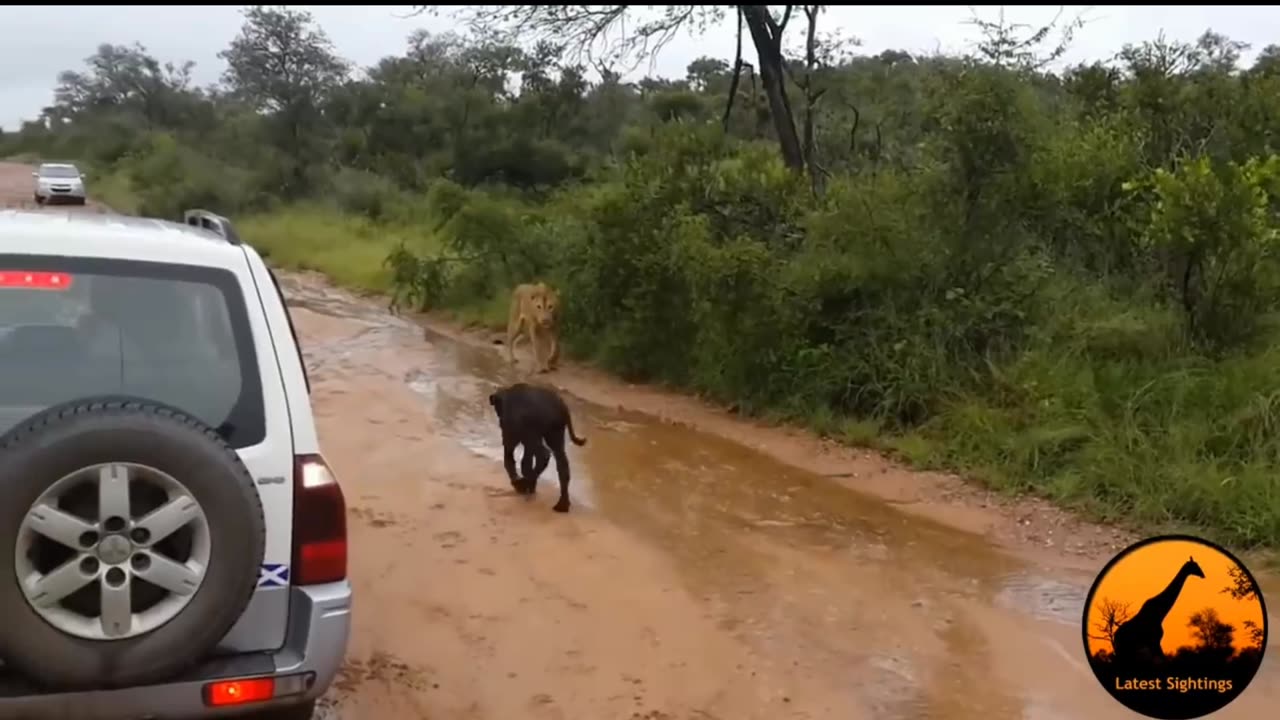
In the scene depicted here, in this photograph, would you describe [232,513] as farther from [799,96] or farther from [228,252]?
[799,96]

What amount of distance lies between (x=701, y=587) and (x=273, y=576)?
3.04 meters

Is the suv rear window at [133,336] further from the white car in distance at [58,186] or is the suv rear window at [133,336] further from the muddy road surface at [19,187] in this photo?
the white car in distance at [58,186]

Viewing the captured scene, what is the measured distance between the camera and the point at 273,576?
3.39 meters

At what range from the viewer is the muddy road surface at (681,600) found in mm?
4812

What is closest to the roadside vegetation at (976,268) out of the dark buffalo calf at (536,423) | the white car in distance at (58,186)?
the dark buffalo calf at (536,423)

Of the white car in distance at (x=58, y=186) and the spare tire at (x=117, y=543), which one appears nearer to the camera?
the spare tire at (x=117, y=543)

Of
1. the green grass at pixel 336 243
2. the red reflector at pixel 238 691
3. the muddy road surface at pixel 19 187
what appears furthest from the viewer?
the muddy road surface at pixel 19 187

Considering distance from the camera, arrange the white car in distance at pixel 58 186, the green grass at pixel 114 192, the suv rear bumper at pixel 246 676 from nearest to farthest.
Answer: the suv rear bumper at pixel 246 676, the white car in distance at pixel 58 186, the green grass at pixel 114 192

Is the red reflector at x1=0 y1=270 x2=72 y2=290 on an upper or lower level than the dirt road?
upper

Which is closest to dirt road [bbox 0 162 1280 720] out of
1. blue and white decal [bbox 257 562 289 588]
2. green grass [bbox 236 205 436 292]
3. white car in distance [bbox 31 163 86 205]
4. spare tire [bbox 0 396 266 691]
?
blue and white decal [bbox 257 562 289 588]

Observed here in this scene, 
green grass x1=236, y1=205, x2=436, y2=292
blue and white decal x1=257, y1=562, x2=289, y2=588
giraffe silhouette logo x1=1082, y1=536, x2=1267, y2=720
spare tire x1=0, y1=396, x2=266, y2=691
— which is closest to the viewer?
spare tire x1=0, y1=396, x2=266, y2=691

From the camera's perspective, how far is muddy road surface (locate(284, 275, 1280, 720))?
189 inches

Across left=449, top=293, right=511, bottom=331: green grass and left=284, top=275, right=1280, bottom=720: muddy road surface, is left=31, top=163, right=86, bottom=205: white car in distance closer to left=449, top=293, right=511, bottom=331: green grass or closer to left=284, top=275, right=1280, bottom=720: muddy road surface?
left=449, top=293, right=511, bottom=331: green grass

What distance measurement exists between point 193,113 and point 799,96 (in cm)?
4731
